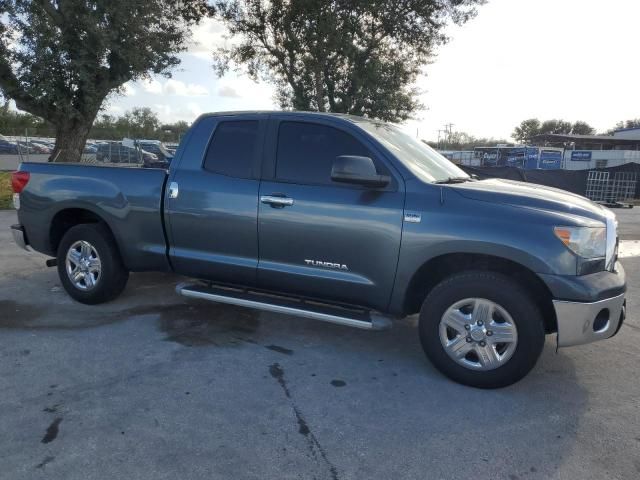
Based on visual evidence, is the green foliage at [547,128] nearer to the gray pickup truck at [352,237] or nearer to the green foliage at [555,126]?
the green foliage at [555,126]

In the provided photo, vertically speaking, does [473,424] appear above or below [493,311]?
below

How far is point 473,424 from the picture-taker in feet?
10.3

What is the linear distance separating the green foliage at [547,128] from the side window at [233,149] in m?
94.9

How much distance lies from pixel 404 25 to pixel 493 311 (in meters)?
16.7

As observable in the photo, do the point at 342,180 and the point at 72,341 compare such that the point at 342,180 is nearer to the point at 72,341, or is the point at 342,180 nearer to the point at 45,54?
the point at 72,341

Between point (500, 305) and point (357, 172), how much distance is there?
52.5 inches

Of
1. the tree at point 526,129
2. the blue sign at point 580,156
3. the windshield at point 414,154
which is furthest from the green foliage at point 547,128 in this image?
the windshield at point 414,154

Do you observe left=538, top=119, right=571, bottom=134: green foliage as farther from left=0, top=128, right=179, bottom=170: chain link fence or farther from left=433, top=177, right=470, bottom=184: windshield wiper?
left=433, top=177, right=470, bottom=184: windshield wiper

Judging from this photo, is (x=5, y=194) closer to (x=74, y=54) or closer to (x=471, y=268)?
(x=74, y=54)

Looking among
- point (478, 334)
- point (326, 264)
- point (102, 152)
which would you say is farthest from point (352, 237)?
point (102, 152)

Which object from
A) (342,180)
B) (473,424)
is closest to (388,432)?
(473,424)

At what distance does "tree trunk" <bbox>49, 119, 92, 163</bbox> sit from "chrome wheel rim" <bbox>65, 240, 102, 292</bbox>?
1333cm

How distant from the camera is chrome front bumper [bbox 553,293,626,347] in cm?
329

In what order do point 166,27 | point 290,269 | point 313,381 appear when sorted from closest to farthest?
point 313,381
point 290,269
point 166,27
